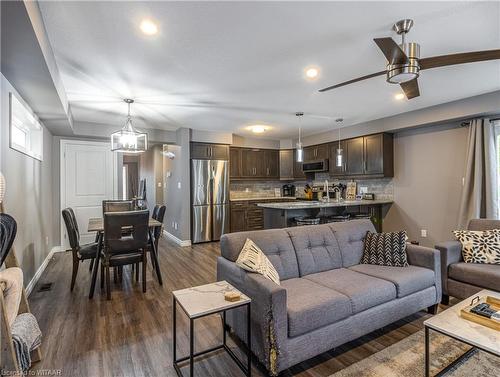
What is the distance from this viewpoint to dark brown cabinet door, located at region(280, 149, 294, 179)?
287 inches

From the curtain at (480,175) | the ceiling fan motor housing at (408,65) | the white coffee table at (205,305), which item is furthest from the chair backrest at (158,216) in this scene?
the curtain at (480,175)

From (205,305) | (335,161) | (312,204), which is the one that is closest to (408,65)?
(205,305)

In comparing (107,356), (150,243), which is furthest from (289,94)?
(107,356)

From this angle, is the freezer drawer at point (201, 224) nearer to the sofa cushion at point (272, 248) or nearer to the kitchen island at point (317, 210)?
the kitchen island at point (317, 210)

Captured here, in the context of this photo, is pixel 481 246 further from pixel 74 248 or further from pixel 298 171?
pixel 74 248

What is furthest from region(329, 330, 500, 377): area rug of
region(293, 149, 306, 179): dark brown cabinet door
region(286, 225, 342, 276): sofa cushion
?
region(293, 149, 306, 179): dark brown cabinet door

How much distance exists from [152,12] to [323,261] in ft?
8.49

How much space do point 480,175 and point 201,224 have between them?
16.5ft

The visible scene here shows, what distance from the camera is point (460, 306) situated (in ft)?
6.24

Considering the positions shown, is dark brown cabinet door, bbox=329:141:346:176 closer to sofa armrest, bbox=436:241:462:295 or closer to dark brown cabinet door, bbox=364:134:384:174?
dark brown cabinet door, bbox=364:134:384:174

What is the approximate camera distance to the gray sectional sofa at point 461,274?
2.54 m

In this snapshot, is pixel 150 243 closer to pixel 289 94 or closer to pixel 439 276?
pixel 289 94

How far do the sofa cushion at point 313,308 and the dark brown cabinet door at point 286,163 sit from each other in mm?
5317

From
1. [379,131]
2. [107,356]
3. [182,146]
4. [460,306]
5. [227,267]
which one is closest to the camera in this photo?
[460,306]
